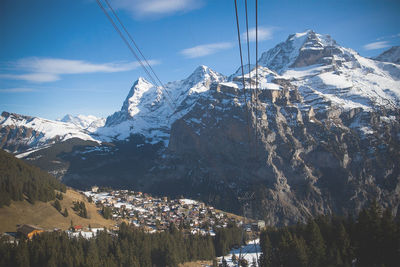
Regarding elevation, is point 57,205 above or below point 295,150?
below

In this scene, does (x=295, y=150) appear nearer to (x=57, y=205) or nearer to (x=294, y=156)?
(x=294, y=156)

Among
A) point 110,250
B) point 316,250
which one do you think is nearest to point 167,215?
point 110,250

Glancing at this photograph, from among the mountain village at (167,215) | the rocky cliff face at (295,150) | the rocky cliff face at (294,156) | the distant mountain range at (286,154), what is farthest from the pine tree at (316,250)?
the rocky cliff face at (294,156)

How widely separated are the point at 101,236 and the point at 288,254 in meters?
38.1

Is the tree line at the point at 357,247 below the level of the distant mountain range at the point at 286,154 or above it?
below

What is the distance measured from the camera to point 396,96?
182m

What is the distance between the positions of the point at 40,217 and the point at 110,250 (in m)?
27.1

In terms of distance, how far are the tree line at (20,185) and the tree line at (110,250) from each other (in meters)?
25.5

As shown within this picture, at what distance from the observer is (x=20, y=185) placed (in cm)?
7738

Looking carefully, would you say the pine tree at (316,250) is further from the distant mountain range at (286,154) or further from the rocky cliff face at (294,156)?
the rocky cliff face at (294,156)

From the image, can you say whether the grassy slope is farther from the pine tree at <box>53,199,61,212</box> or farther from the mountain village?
the mountain village

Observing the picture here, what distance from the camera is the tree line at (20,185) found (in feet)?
235

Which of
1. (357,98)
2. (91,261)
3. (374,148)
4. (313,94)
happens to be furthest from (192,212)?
(357,98)

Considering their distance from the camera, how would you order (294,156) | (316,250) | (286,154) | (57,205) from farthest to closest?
(286,154) → (294,156) → (57,205) → (316,250)
